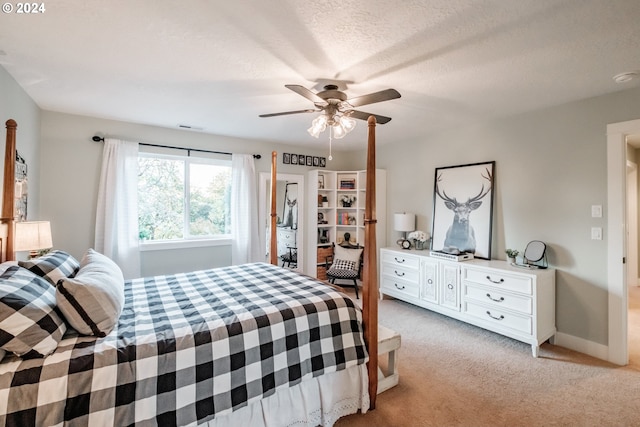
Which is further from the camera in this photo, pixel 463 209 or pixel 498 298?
pixel 463 209

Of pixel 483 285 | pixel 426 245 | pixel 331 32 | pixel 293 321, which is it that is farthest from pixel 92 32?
pixel 426 245

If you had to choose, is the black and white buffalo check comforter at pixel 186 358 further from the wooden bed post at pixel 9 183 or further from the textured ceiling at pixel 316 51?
the textured ceiling at pixel 316 51

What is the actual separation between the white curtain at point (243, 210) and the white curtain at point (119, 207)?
1.23m

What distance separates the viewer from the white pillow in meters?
4.62

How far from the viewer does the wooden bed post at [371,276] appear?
196 cm

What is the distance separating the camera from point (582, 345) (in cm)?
284

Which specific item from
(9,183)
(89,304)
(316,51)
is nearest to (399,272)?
(316,51)

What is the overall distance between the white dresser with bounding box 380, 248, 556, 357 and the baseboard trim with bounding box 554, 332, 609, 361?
88mm

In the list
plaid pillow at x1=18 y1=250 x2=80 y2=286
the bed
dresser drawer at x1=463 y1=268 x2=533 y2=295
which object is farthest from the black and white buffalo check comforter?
dresser drawer at x1=463 y1=268 x2=533 y2=295

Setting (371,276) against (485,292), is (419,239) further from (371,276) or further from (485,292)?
(371,276)

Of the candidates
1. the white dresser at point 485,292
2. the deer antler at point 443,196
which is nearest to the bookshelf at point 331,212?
the white dresser at point 485,292

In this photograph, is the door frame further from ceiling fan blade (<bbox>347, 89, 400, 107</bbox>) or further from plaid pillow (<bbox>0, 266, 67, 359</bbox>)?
plaid pillow (<bbox>0, 266, 67, 359</bbox>)

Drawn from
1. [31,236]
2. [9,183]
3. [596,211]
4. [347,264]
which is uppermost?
[9,183]

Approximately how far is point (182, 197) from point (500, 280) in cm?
408
